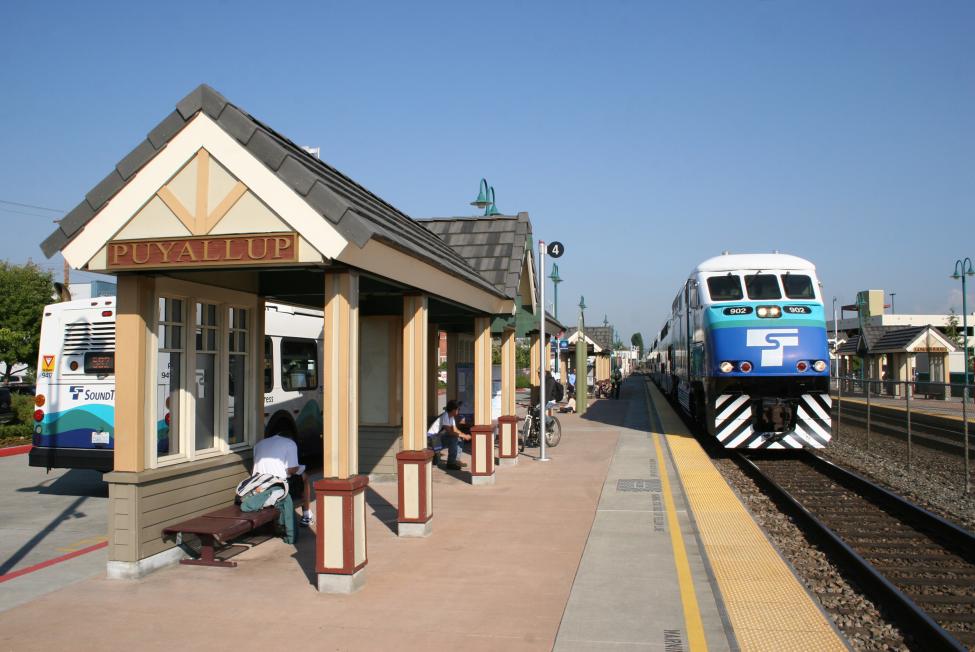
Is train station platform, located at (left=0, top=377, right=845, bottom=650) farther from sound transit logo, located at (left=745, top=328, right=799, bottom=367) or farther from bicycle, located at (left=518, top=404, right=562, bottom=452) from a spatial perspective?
bicycle, located at (left=518, top=404, right=562, bottom=452)

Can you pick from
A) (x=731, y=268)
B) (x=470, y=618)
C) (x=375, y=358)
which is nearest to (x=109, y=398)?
(x=375, y=358)

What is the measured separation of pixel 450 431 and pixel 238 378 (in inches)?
195

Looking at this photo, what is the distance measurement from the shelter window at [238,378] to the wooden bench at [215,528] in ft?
4.42

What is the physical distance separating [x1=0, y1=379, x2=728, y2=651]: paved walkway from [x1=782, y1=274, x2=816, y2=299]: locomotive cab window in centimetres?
754

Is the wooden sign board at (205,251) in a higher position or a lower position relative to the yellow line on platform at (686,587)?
higher

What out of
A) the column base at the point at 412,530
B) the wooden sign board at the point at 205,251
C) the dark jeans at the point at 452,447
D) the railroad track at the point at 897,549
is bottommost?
the railroad track at the point at 897,549

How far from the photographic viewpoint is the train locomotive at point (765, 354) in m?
14.3

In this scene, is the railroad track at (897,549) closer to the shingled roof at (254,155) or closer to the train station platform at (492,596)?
the train station platform at (492,596)

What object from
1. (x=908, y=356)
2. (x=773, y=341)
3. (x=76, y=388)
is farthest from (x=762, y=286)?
(x=908, y=356)

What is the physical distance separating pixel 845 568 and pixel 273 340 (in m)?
9.34

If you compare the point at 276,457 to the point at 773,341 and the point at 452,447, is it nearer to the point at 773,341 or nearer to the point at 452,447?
the point at 452,447

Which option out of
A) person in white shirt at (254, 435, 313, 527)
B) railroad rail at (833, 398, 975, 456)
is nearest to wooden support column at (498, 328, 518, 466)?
person in white shirt at (254, 435, 313, 527)

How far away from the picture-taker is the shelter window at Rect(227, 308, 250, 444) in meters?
8.55

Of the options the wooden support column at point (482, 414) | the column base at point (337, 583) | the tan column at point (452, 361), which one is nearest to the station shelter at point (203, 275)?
the column base at point (337, 583)
